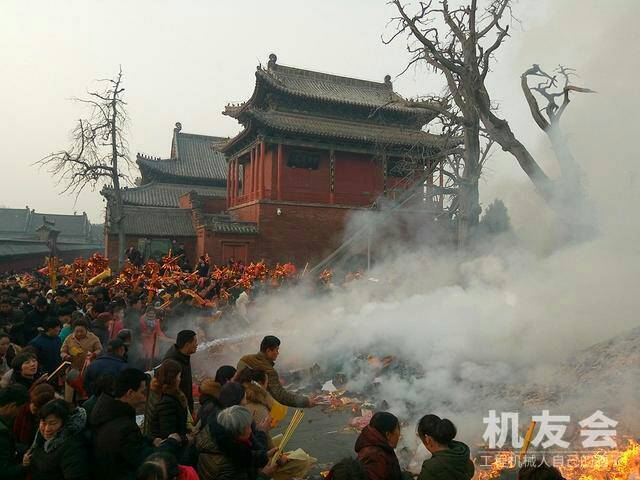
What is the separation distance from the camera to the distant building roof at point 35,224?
5250 centimetres

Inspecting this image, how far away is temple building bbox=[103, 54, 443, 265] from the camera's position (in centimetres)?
2106

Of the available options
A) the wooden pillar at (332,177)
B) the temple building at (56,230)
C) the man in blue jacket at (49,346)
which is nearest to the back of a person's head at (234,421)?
the man in blue jacket at (49,346)

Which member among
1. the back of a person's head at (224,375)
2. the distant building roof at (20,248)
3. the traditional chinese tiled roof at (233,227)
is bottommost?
the back of a person's head at (224,375)

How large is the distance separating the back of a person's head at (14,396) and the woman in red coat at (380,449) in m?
2.17

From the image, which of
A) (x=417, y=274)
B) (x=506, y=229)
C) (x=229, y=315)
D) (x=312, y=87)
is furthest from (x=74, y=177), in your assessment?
(x=506, y=229)

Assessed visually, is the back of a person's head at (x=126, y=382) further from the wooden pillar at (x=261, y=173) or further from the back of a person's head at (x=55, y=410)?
the wooden pillar at (x=261, y=173)

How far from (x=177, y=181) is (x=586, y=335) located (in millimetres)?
27454

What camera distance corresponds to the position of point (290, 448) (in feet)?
18.7

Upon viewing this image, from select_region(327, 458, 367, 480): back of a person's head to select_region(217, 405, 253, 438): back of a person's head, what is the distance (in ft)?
1.82

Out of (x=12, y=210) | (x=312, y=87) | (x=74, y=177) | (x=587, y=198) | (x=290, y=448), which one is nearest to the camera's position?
(x=290, y=448)

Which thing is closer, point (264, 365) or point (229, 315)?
point (264, 365)

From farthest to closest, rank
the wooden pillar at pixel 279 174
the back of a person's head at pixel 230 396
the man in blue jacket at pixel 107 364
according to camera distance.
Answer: the wooden pillar at pixel 279 174 → the man in blue jacket at pixel 107 364 → the back of a person's head at pixel 230 396

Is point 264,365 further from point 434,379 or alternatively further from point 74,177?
point 74,177

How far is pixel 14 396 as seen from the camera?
3207 millimetres
